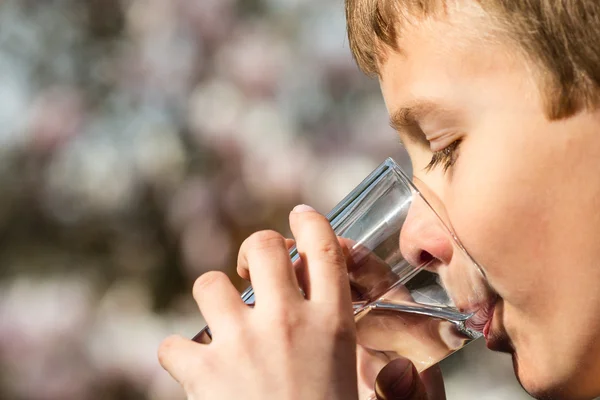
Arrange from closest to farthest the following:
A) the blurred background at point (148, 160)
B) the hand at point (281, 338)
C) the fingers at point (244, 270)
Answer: the hand at point (281, 338) → the fingers at point (244, 270) → the blurred background at point (148, 160)

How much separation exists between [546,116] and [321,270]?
29 cm

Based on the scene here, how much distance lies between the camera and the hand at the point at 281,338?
3.13ft

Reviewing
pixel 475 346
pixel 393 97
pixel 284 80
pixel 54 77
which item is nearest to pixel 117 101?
pixel 54 77

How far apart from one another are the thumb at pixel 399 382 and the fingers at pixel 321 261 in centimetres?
15

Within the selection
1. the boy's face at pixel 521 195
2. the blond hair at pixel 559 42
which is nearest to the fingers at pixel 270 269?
the boy's face at pixel 521 195

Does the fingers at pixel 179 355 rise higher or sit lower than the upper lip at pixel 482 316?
higher

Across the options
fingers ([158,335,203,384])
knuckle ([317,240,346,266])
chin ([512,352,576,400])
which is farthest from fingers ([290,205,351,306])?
chin ([512,352,576,400])

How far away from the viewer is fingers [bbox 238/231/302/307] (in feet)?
3.20

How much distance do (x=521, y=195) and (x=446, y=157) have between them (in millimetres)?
107

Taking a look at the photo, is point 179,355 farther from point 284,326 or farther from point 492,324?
point 492,324

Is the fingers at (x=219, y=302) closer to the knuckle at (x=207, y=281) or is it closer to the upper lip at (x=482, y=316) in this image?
the knuckle at (x=207, y=281)

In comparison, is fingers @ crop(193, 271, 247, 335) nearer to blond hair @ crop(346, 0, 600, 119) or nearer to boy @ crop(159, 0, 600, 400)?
boy @ crop(159, 0, 600, 400)

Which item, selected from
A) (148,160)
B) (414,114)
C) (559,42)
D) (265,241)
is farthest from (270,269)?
(148,160)

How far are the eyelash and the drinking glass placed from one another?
0.19ft
